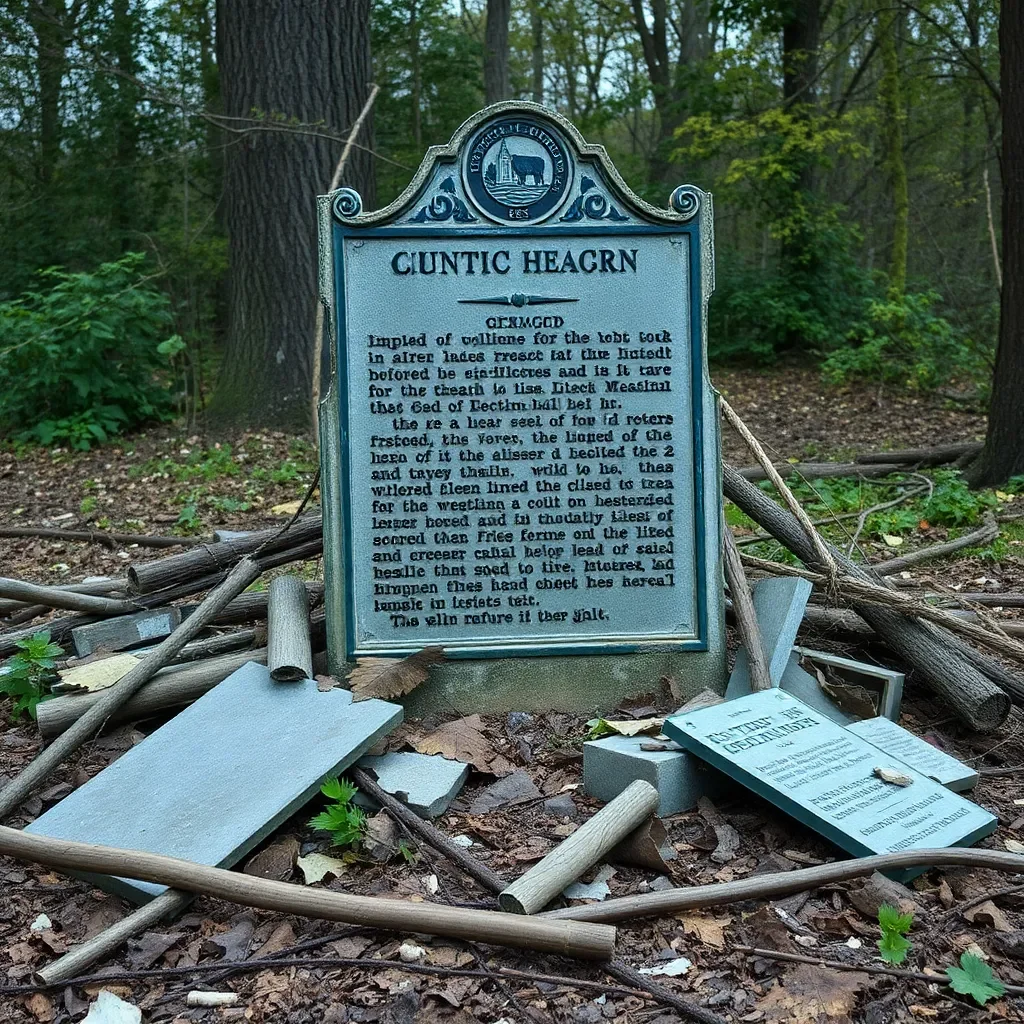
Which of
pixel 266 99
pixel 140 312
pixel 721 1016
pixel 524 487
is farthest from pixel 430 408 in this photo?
pixel 140 312

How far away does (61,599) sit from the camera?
4715 millimetres

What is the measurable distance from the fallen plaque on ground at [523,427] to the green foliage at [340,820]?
37.5 inches

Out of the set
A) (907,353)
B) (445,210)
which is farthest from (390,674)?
(907,353)

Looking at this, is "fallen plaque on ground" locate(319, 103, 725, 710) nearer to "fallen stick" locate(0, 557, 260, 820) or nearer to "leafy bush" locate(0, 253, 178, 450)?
"fallen stick" locate(0, 557, 260, 820)

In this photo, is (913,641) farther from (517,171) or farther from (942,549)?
(517,171)

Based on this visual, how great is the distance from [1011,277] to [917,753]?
5.48 metres

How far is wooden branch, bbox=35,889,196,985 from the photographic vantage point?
8.93 ft

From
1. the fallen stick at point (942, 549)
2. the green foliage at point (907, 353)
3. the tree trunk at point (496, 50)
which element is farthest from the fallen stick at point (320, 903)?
the tree trunk at point (496, 50)

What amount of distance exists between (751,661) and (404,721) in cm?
136

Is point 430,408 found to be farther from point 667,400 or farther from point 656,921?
point 656,921

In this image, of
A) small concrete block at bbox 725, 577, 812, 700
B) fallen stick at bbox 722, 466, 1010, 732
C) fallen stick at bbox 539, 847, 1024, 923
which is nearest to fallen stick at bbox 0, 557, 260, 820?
fallen stick at bbox 539, 847, 1024, 923

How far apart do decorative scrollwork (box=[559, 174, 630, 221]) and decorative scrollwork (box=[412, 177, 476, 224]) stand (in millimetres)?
378

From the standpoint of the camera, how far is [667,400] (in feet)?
14.3

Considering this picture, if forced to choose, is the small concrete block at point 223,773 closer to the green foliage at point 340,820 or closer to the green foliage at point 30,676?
the green foliage at point 340,820
